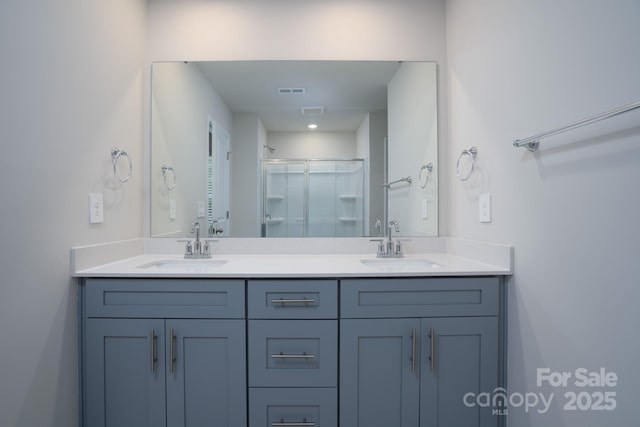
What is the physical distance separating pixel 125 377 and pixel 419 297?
130 centimetres

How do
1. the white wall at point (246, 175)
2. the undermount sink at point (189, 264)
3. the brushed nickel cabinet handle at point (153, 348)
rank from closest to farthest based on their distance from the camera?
the brushed nickel cabinet handle at point (153, 348) → the undermount sink at point (189, 264) → the white wall at point (246, 175)

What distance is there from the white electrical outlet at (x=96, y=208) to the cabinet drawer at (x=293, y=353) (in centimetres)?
88

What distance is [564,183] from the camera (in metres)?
1.10

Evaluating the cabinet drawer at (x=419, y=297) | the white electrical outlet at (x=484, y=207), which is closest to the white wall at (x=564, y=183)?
the white electrical outlet at (x=484, y=207)

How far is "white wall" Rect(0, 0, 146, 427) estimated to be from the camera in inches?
42.1

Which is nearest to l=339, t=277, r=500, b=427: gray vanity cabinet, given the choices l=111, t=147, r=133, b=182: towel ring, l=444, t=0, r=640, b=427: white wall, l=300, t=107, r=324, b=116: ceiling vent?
l=444, t=0, r=640, b=427: white wall

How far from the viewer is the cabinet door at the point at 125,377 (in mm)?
1341

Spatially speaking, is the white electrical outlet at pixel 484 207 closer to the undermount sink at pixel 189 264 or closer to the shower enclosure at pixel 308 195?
the shower enclosure at pixel 308 195

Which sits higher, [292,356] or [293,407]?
[292,356]

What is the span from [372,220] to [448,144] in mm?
656

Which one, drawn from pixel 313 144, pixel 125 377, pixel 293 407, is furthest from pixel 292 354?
pixel 313 144

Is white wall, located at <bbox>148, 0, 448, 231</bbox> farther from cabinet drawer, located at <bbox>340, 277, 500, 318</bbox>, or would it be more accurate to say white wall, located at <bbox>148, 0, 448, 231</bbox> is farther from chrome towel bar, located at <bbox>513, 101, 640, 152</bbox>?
cabinet drawer, located at <bbox>340, 277, 500, 318</bbox>

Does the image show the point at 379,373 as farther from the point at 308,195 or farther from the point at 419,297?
the point at 308,195

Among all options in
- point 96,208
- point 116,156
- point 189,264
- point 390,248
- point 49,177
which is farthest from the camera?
point 390,248
